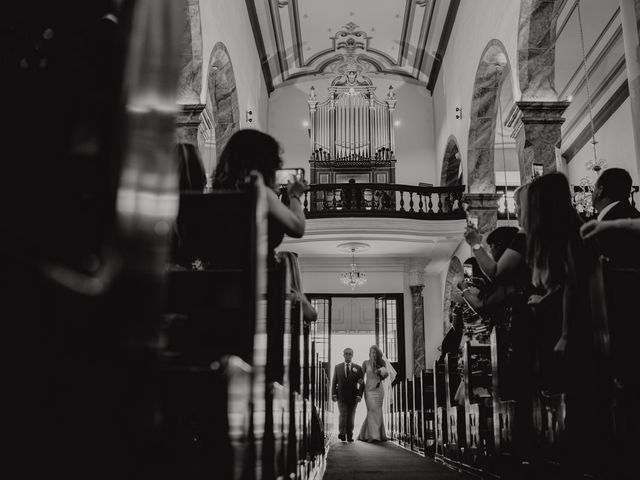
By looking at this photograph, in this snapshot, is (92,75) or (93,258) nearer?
(93,258)

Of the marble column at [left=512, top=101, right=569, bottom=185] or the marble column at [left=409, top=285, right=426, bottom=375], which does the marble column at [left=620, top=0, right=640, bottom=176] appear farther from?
the marble column at [left=409, top=285, right=426, bottom=375]

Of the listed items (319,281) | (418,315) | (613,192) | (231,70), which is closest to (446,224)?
(418,315)

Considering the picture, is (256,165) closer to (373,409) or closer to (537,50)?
(537,50)

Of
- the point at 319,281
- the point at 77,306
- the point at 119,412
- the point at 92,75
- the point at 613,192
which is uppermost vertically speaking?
the point at 319,281

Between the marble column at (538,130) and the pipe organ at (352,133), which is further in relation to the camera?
the pipe organ at (352,133)

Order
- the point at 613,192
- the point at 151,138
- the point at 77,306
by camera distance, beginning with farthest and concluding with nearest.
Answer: the point at 613,192 → the point at 151,138 → the point at 77,306

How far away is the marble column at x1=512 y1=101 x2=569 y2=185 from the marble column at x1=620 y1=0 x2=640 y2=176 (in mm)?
2920

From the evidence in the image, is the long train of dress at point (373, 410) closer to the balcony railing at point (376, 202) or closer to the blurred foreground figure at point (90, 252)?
the balcony railing at point (376, 202)

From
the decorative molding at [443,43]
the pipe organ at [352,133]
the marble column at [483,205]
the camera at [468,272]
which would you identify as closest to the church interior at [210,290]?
the camera at [468,272]

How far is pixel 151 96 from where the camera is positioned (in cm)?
77

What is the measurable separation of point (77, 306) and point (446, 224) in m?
13.2

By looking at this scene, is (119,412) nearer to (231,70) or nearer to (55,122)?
(55,122)

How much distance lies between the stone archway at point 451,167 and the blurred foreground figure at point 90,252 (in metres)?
14.1

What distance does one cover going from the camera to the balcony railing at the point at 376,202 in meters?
13.6
